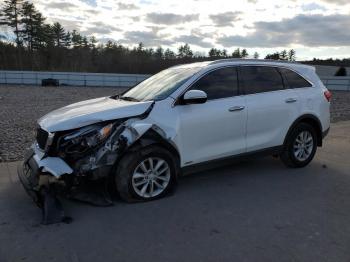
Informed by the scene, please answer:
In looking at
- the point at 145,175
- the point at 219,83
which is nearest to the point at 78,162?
the point at 145,175

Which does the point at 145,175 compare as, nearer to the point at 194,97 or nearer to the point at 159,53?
the point at 194,97

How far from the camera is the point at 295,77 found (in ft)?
21.2

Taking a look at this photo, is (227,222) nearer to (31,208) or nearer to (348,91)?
(31,208)

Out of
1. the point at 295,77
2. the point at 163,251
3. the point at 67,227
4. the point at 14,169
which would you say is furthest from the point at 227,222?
the point at 14,169

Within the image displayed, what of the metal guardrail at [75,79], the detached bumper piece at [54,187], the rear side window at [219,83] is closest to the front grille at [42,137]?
the detached bumper piece at [54,187]

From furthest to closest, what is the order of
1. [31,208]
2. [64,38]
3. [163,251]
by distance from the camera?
[64,38] < [31,208] < [163,251]

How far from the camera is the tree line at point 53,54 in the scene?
60.1 metres

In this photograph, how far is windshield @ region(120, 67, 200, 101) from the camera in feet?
17.4

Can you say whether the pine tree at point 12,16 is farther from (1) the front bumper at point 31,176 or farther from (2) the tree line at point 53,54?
(1) the front bumper at point 31,176

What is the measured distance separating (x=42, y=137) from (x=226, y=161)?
2555 mm

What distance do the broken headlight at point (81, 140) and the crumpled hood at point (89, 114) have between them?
0.31 feet

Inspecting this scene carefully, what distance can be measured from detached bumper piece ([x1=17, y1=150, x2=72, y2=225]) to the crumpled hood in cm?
56

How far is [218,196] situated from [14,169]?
347 cm

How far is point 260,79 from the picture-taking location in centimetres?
602
